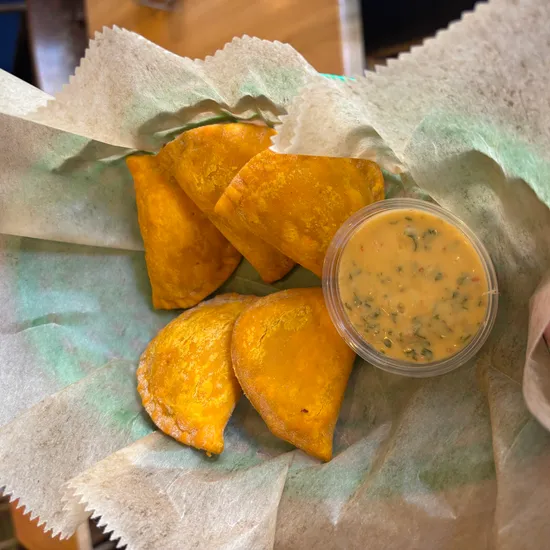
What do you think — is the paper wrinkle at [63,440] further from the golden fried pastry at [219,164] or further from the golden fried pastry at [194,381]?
the golden fried pastry at [219,164]

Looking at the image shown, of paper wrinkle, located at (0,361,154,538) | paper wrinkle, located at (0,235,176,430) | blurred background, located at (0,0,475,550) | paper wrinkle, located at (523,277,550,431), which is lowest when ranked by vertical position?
paper wrinkle, located at (0,361,154,538)

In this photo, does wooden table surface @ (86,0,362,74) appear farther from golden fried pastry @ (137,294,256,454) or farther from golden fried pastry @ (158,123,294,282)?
golden fried pastry @ (137,294,256,454)

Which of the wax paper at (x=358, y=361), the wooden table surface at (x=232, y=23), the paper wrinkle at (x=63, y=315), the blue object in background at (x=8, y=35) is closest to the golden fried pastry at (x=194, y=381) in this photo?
the wax paper at (x=358, y=361)

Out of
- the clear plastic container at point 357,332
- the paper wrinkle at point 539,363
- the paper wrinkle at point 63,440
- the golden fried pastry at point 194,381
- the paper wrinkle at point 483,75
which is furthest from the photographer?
the golden fried pastry at point 194,381

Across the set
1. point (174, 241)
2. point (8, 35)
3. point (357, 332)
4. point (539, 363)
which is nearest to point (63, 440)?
point (174, 241)

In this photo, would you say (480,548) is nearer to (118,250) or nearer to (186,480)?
(186,480)

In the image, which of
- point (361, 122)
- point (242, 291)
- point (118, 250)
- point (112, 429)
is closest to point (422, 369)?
point (361, 122)

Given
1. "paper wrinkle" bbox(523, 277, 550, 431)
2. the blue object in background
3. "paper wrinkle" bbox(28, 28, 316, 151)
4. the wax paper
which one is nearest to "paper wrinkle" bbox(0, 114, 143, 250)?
the wax paper
